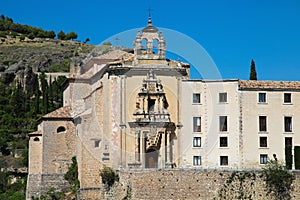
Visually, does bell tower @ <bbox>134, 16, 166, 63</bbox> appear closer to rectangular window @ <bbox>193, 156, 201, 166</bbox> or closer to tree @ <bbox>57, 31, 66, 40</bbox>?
rectangular window @ <bbox>193, 156, 201, 166</bbox>

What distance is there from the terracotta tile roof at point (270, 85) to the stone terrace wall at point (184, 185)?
798 centimetres

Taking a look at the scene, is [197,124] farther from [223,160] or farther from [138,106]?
[138,106]

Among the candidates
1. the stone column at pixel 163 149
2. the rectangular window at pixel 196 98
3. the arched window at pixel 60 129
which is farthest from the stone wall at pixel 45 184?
the rectangular window at pixel 196 98

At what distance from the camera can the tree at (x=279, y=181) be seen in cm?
4259

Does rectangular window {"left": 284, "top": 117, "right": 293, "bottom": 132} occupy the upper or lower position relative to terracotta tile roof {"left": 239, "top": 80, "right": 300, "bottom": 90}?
lower

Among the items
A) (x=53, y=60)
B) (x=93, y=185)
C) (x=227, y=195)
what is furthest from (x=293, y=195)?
(x=53, y=60)

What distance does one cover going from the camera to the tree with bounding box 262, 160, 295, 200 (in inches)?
1677

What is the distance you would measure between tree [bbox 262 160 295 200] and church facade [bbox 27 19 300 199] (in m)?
4.83

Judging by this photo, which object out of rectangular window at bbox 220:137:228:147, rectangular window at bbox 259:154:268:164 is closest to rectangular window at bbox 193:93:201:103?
rectangular window at bbox 220:137:228:147

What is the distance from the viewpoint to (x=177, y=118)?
4869 cm

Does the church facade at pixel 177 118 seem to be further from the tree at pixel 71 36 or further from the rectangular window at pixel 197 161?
the tree at pixel 71 36

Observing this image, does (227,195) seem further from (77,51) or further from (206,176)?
(77,51)

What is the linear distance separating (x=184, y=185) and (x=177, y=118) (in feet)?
22.4

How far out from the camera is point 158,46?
49438 millimetres
